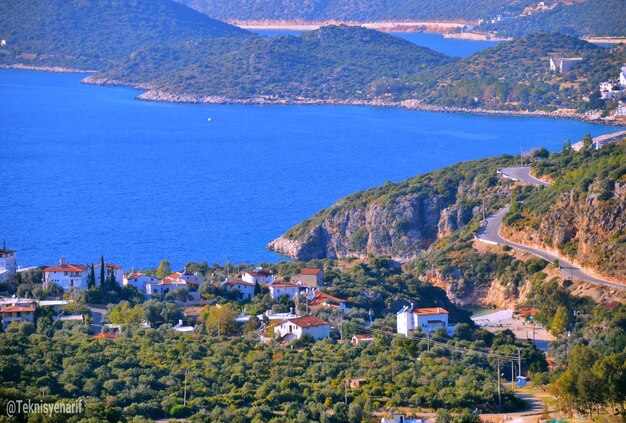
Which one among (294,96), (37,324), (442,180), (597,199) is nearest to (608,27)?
(294,96)

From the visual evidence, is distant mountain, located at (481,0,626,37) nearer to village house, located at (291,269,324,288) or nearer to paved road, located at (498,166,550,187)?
paved road, located at (498,166,550,187)

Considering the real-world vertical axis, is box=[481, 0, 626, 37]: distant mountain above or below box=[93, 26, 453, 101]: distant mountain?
above

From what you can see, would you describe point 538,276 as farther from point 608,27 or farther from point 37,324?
point 608,27

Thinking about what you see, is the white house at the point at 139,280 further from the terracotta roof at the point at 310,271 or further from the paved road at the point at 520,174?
the paved road at the point at 520,174

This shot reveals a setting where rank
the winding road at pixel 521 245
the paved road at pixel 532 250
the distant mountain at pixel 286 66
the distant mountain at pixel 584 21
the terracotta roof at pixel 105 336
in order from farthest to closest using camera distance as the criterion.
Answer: the distant mountain at pixel 584 21 < the distant mountain at pixel 286 66 < the winding road at pixel 521 245 < the paved road at pixel 532 250 < the terracotta roof at pixel 105 336

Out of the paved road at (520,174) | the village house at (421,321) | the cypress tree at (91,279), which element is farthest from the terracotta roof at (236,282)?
the paved road at (520,174)

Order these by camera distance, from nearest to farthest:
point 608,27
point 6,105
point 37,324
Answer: point 37,324
point 6,105
point 608,27

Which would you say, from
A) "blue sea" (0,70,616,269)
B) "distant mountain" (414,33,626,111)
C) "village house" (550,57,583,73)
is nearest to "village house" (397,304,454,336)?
"blue sea" (0,70,616,269)
